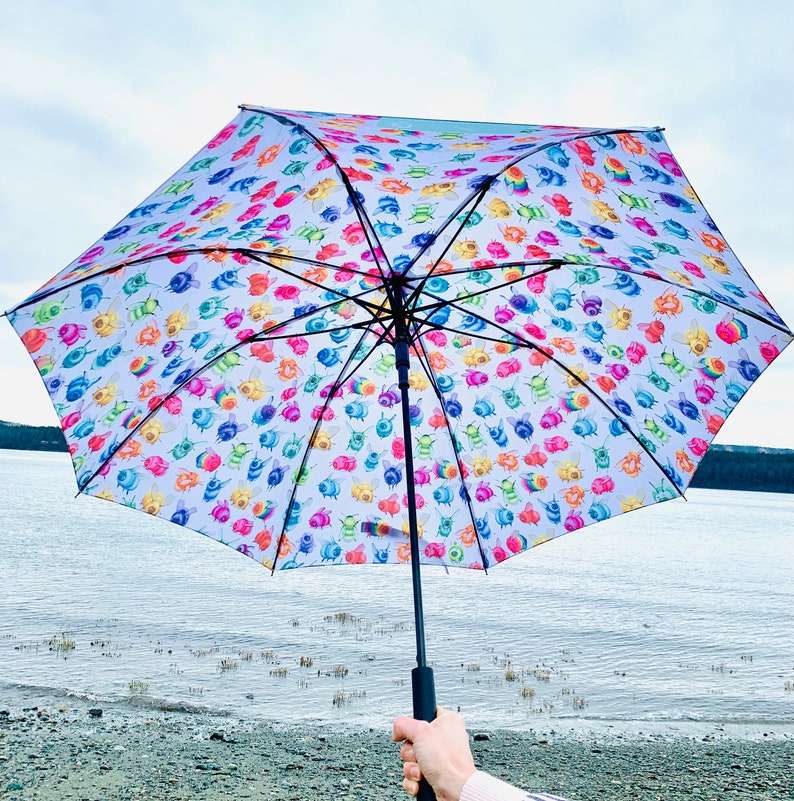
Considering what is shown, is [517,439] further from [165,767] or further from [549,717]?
[549,717]

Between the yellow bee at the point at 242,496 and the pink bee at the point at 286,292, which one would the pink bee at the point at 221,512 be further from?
the pink bee at the point at 286,292

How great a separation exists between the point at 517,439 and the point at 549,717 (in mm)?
10201

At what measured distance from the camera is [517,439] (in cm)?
373

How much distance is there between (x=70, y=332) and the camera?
3.06m

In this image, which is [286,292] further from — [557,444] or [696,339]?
[696,339]

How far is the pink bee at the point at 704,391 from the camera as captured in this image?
11.1ft

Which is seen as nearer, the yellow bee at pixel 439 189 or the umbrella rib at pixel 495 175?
the umbrella rib at pixel 495 175

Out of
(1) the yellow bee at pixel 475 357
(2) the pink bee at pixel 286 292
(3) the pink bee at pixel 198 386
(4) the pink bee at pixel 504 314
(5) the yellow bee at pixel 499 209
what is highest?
(5) the yellow bee at pixel 499 209

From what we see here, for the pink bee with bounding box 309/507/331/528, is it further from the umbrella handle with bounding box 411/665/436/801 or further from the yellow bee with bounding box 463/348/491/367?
the umbrella handle with bounding box 411/665/436/801

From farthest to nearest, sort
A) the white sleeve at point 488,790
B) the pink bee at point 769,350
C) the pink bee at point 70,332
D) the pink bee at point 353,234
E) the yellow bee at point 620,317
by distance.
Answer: the yellow bee at point 620,317, the pink bee at point 769,350, the pink bee at point 70,332, the pink bee at point 353,234, the white sleeve at point 488,790

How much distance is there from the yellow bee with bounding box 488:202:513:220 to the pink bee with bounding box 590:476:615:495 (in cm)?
145

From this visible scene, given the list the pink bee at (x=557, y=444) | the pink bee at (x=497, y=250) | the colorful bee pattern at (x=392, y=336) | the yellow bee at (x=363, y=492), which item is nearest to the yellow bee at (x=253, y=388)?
the colorful bee pattern at (x=392, y=336)

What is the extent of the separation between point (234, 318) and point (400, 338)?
28.4 inches

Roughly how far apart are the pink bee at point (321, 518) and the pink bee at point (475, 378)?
891 millimetres
